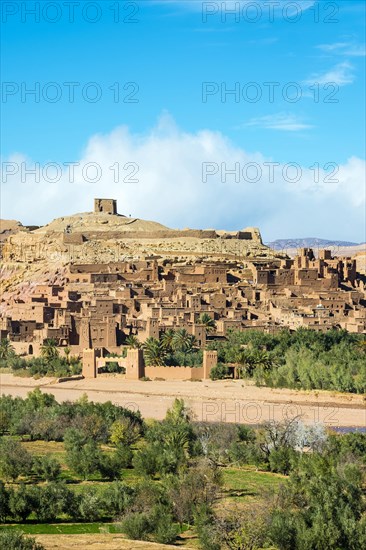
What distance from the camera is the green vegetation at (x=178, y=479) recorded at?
70.5 ft

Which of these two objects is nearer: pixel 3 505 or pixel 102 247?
pixel 3 505

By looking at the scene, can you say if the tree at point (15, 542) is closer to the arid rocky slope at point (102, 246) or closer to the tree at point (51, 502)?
the tree at point (51, 502)

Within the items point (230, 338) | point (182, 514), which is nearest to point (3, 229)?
point (230, 338)

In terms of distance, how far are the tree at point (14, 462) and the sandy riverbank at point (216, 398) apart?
35.7 ft

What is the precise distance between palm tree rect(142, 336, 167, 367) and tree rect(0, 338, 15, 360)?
6781mm

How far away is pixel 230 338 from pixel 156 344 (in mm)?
3964

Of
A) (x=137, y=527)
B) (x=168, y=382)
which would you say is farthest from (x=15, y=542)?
(x=168, y=382)

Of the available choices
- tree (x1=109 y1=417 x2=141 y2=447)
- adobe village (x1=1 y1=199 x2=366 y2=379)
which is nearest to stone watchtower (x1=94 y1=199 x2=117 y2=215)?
adobe village (x1=1 y1=199 x2=366 y2=379)

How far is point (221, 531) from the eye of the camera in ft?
69.7

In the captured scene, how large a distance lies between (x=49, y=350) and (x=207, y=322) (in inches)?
293

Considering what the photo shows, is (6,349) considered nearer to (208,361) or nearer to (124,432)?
(208,361)

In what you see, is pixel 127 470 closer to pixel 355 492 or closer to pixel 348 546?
pixel 355 492

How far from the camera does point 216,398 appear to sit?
140ft

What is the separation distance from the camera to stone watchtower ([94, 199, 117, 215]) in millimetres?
85188
